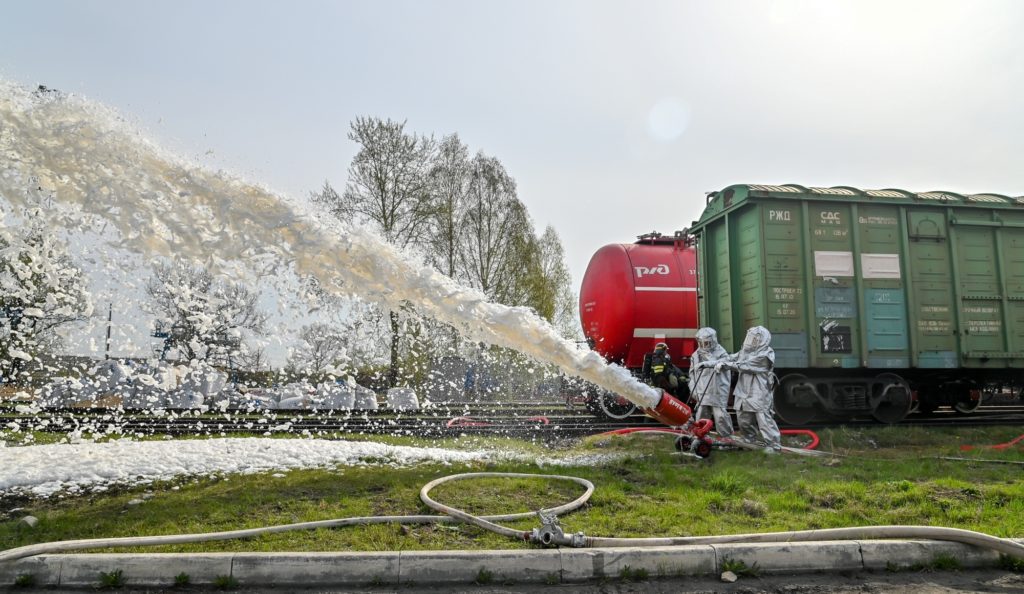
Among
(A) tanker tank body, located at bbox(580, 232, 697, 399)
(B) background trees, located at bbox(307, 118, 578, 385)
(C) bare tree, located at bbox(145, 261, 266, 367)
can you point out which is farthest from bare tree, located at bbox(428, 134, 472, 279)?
(C) bare tree, located at bbox(145, 261, 266, 367)

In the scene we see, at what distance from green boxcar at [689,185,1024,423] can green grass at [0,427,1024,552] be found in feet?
10.9

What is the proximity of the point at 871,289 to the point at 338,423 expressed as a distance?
29.2ft

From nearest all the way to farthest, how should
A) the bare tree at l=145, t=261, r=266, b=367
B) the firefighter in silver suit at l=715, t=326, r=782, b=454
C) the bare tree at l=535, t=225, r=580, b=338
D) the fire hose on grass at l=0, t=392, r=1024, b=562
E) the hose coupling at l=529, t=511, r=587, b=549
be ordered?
1. the fire hose on grass at l=0, t=392, r=1024, b=562
2. the hose coupling at l=529, t=511, r=587, b=549
3. the bare tree at l=145, t=261, r=266, b=367
4. the firefighter in silver suit at l=715, t=326, r=782, b=454
5. the bare tree at l=535, t=225, r=580, b=338

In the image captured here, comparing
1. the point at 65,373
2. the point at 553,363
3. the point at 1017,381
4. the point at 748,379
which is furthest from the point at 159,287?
the point at 1017,381

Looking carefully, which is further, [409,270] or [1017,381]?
[1017,381]

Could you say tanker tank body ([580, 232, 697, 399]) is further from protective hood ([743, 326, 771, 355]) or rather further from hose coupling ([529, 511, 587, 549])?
hose coupling ([529, 511, 587, 549])

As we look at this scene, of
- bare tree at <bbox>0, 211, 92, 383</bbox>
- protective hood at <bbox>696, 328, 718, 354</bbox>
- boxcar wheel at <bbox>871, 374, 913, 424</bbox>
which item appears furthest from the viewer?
boxcar wheel at <bbox>871, 374, 913, 424</bbox>

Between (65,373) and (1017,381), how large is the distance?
18599mm

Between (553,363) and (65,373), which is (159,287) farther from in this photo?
(65,373)

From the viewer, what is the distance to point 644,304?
1229 cm

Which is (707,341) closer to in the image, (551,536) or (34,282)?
(551,536)

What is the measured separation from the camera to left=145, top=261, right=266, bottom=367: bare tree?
6211 mm

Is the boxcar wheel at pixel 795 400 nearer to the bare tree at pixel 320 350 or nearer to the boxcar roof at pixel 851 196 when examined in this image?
the boxcar roof at pixel 851 196

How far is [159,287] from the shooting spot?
261 inches
